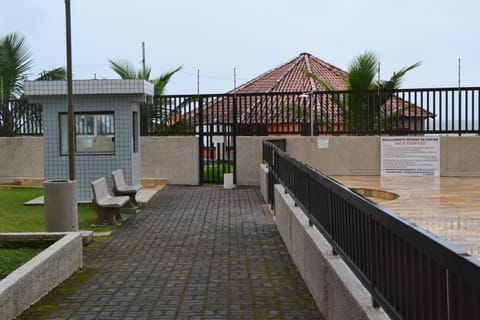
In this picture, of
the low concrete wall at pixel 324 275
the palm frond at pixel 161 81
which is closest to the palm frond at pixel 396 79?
the palm frond at pixel 161 81

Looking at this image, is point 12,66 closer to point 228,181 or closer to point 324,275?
point 228,181

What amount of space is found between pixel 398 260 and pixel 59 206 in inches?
274

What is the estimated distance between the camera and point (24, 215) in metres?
13.8

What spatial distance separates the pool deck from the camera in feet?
32.0

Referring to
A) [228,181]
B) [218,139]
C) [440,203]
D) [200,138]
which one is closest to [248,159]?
[218,139]

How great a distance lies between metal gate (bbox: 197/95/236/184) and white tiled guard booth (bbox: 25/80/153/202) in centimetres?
537

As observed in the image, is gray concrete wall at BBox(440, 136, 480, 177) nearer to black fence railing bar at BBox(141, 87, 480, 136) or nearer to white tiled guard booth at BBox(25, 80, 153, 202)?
black fence railing bar at BBox(141, 87, 480, 136)

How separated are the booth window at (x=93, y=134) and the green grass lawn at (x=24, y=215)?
4.33ft

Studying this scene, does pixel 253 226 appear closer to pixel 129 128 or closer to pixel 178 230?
pixel 178 230

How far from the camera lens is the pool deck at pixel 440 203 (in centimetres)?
976

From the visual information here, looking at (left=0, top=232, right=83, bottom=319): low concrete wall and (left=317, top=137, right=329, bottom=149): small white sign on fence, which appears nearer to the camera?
(left=0, top=232, right=83, bottom=319): low concrete wall

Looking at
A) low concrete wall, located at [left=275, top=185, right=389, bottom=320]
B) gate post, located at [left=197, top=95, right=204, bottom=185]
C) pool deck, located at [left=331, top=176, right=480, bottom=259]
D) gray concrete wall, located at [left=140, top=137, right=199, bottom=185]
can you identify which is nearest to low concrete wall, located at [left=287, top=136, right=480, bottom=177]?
pool deck, located at [left=331, top=176, right=480, bottom=259]

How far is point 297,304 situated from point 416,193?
948cm

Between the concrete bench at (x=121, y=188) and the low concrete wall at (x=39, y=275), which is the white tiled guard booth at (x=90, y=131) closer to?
the concrete bench at (x=121, y=188)
